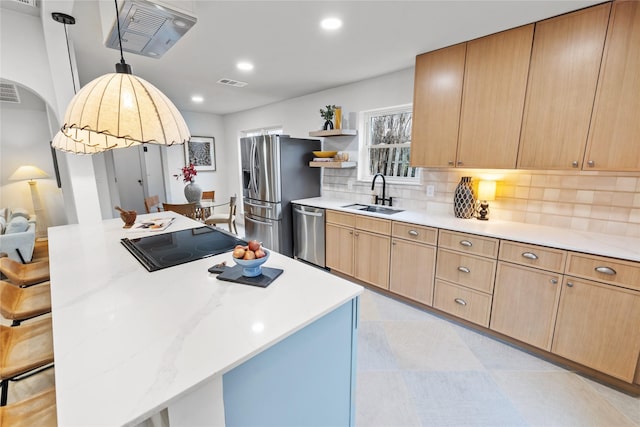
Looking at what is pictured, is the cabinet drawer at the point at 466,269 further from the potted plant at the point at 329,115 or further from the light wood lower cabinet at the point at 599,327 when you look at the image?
the potted plant at the point at 329,115

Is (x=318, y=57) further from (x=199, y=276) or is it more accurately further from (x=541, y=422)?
(x=541, y=422)

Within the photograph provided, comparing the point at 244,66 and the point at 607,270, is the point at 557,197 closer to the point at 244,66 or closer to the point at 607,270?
the point at 607,270

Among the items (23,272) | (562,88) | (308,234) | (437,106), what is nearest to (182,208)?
(308,234)

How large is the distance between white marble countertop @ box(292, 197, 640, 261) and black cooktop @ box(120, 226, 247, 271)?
1.62 metres

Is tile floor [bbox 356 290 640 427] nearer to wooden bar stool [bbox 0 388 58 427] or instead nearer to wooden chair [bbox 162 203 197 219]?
wooden bar stool [bbox 0 388 58 427]

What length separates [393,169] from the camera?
3459 mm

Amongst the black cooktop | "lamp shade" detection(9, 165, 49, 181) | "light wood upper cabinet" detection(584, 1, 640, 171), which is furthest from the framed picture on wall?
"light wood upper cabinet" detection(584, 1, 640, 171)

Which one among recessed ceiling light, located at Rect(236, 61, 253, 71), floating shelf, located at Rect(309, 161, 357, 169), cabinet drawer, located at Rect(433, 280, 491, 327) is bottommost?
cabinet drawer, located at Rect(433, 280, 491, 327)

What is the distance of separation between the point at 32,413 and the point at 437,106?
126 inches

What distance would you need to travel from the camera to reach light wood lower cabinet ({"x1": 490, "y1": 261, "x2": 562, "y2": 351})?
1.97 meters

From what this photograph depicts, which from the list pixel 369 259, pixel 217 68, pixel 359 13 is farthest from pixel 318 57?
pixel 369 259

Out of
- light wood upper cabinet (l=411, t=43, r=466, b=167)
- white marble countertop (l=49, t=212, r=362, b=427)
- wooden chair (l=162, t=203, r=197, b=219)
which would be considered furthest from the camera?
wooden chair (l=162, t=203, r=197, b=219)

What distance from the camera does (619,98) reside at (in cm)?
180

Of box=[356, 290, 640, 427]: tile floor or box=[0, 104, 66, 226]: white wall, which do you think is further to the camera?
box=[0, 104, 66, 226]: white wall
